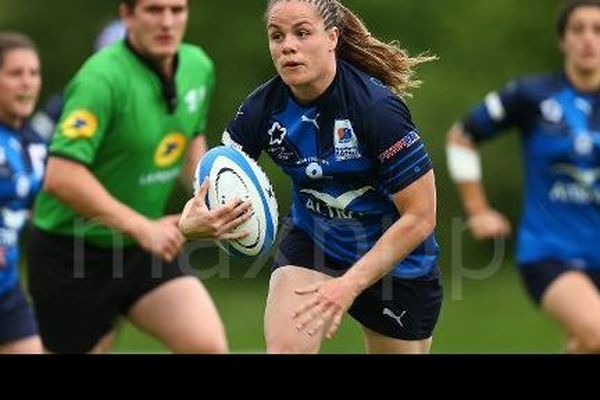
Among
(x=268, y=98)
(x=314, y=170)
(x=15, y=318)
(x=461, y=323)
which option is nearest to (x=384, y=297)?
(x=314, y=170)

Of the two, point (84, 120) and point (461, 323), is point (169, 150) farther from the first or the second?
point (461, 323)

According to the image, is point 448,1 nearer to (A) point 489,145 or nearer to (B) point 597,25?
(A) point 489,145

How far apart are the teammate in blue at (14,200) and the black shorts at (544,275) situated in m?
2.09

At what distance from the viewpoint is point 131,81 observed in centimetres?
612

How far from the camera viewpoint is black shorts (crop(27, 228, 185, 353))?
6.07m

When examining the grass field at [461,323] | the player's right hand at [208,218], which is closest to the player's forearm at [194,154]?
the player's right hand at [208,218]

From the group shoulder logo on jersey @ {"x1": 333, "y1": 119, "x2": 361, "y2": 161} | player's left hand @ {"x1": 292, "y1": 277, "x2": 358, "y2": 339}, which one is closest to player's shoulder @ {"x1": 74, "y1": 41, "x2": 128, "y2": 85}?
shoulder logo on jersey @ {"x1": 333, "y1": 119, "x2": 361, "y2": 161}

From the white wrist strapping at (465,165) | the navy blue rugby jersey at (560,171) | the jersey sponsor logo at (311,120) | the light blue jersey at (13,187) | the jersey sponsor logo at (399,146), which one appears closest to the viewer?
the jersey sponsor logo at (399,146)

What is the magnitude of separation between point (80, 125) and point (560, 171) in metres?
2.07

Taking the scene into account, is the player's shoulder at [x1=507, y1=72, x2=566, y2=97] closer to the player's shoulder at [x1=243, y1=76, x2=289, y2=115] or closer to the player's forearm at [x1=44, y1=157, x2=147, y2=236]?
the player's forearm at [x1=44, y1=157, x2=147, y2=236]

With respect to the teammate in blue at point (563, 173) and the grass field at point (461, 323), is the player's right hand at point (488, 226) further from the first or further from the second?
the grass field at point (461, 323)

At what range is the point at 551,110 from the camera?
678 centimetres

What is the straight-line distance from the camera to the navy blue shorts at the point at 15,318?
5949mm

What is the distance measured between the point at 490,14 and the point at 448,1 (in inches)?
13.7
